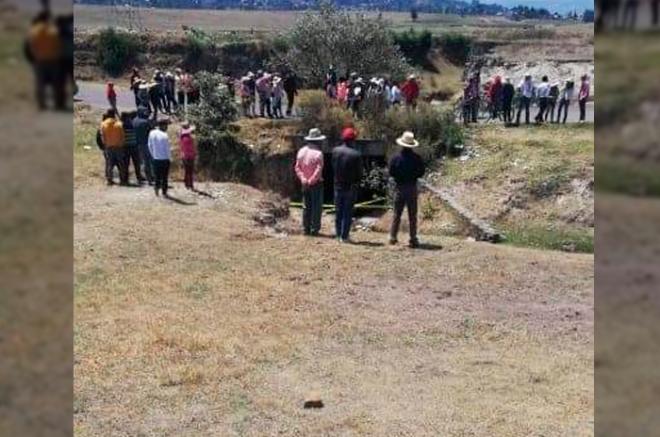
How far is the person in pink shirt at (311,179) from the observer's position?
10.8 m

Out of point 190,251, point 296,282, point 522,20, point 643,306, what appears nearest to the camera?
point 643,306

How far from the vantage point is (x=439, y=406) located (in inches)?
232

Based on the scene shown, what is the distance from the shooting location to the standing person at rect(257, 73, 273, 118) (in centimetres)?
2055

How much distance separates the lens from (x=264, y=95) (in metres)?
20.6

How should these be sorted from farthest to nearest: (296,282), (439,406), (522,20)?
(522,20) → (296,282) → (439,406)

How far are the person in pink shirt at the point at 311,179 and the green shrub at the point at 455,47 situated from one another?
106ft

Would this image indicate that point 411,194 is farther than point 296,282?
Yes

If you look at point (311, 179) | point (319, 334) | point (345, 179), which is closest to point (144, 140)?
point (311, 179)

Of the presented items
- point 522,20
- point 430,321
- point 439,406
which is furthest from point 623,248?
point 522,20

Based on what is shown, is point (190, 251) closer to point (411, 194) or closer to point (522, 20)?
point (411, 194)

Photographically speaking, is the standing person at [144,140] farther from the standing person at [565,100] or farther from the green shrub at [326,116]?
the standing person at [565,100]

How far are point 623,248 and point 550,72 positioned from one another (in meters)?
34.3

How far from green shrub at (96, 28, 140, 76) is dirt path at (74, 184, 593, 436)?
23818 millimetres

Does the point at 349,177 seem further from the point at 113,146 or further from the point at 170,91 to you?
the point at 170,91
